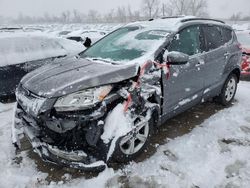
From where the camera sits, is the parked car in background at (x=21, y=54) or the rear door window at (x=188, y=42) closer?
the rear door window at (x=188, y=42)

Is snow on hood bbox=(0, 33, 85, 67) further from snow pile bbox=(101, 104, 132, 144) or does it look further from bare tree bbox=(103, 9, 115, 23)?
bare tree bbox=(103, 9, 115, 23)

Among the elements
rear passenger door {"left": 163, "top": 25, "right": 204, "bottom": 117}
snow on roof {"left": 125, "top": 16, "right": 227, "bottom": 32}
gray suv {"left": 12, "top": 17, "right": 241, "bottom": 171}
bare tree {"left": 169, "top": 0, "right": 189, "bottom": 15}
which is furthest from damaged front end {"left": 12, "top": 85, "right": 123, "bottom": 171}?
bare tree {"left": 169, "top": 0, "right": 189, "bottom": 15}

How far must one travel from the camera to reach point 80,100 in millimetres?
2865

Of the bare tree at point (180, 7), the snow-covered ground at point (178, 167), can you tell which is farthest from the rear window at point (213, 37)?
the bare tree at point (180, 7)

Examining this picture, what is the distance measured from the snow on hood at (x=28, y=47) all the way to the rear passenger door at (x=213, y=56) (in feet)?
8.65

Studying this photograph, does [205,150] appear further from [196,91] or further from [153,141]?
[196,91]

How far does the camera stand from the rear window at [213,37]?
15.2ft

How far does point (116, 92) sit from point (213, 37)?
251 centimetres

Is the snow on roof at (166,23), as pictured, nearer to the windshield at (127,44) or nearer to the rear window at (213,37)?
the windshield at (127,44)

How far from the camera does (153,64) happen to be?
3.51 m

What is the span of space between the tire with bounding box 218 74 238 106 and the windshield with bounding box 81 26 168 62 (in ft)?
6.59

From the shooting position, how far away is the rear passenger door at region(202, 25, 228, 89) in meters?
4.56

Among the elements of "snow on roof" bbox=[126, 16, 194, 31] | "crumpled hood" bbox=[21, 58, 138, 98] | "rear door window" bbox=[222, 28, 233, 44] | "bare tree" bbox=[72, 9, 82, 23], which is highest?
"snow on roof" bbox=[126, 16, 194, 31]

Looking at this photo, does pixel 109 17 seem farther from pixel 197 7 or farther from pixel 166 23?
pixel 166 23
